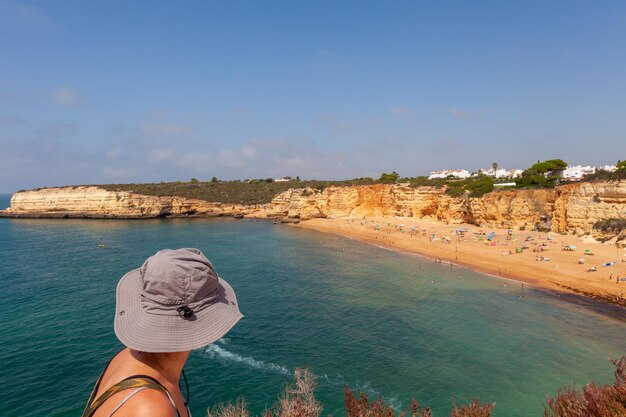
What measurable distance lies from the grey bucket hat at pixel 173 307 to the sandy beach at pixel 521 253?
3054 centimetres

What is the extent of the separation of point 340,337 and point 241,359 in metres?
5.21

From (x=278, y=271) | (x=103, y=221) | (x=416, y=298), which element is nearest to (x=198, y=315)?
(x=416, y=298)

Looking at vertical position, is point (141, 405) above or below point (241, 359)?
above

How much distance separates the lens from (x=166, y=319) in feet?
5.63

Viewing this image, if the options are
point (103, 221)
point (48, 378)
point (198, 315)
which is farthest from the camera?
point (103, 221)

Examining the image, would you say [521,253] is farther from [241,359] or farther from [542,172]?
[542,172]

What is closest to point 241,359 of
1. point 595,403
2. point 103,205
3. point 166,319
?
point 595,403

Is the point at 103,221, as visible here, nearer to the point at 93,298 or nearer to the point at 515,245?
the point at 93,298

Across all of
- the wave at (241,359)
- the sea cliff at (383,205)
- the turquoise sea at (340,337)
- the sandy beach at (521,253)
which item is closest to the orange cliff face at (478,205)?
the sea cliff at (383,205)

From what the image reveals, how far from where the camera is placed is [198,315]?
179 centimetres

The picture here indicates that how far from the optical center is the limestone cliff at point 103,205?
75.6 m

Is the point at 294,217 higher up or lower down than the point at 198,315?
lower down

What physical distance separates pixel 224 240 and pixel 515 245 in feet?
116

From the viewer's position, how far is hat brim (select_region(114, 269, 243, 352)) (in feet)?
5.31
